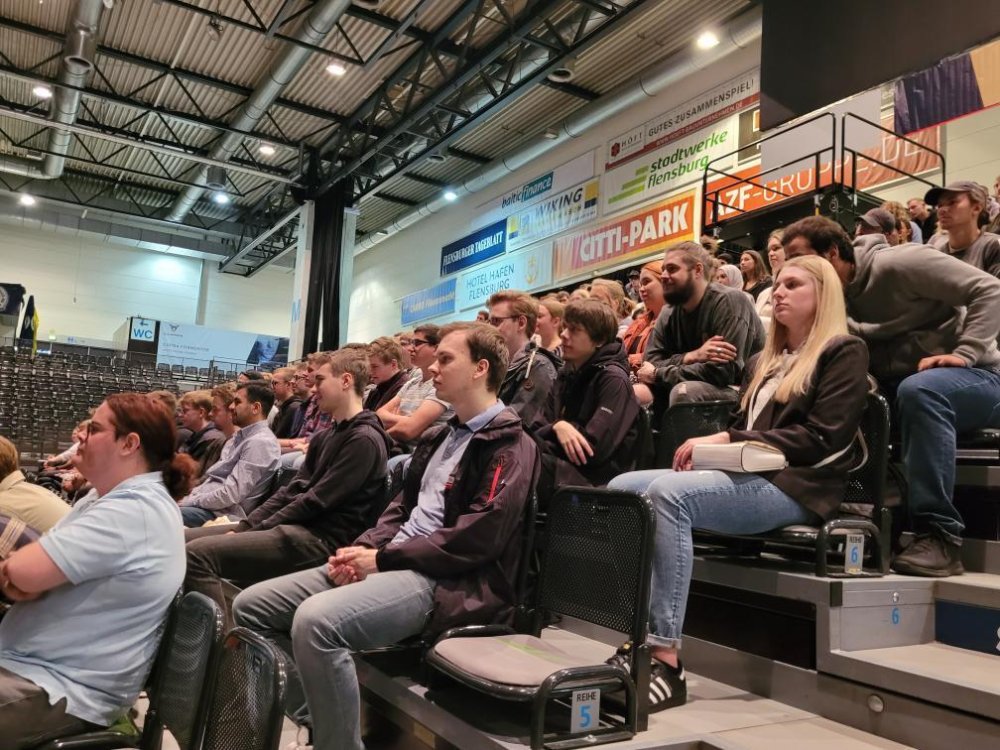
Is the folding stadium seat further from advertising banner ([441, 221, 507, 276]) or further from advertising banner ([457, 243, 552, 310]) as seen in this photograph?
advertising banner ([441, 221, 507, 276])

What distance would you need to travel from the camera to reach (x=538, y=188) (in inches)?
482

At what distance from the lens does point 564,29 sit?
889 cm

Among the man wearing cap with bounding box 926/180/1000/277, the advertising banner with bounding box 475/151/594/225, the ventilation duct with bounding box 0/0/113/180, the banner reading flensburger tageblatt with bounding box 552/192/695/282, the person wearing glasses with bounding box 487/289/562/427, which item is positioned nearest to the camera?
the man wearing cap with bounding box 926/180/1000/277

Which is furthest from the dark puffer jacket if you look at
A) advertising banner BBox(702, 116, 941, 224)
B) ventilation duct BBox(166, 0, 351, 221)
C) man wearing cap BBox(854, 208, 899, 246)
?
ventilation duct BBox(166, 0, 351, 221)

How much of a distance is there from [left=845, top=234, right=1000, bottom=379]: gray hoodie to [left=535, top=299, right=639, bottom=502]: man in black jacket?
0.92 m

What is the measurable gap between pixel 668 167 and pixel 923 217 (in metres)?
4.22

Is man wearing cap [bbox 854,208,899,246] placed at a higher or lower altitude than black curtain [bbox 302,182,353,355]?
lower

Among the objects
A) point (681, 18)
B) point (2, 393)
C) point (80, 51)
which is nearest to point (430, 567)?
point (681, 18)

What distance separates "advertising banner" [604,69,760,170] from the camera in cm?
869

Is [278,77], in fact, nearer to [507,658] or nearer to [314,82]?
[314,82]

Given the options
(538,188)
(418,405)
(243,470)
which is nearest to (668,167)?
(538,188)

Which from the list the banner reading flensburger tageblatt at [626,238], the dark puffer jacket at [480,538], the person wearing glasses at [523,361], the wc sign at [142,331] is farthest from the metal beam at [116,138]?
the dark puffer jacket at [480,538]

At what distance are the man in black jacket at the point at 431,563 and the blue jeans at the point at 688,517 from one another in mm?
411

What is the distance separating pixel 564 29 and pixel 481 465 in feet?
26.2
